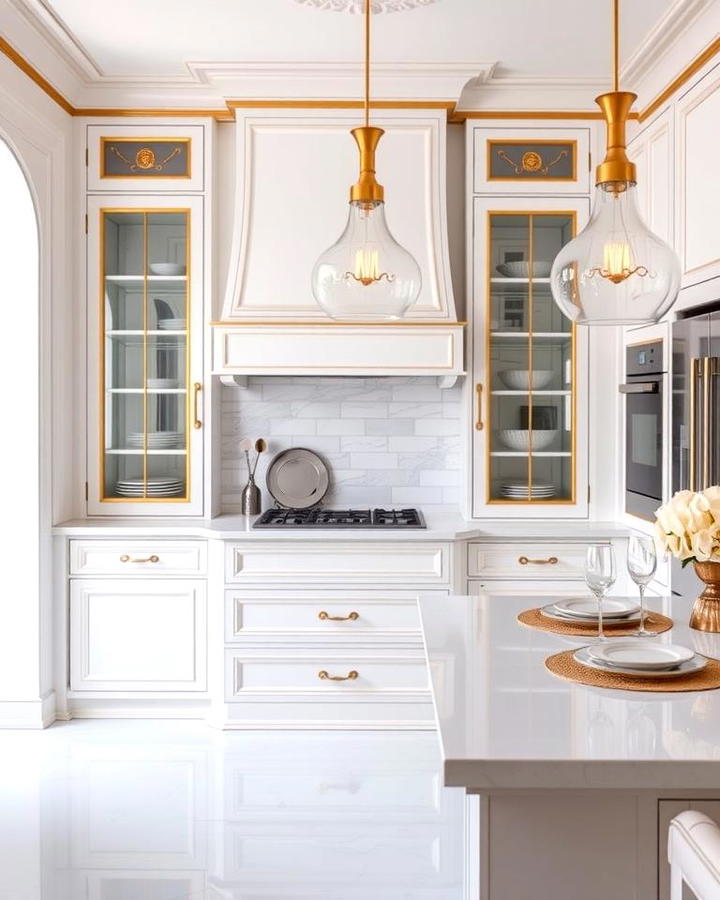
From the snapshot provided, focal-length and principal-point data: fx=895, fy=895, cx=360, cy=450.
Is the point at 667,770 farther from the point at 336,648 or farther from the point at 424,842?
the point at 336,648

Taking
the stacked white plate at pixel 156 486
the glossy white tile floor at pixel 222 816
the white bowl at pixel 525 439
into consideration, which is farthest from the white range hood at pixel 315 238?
the glossy white tile floor at pixel 222 816

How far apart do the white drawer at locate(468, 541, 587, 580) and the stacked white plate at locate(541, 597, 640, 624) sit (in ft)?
4.91

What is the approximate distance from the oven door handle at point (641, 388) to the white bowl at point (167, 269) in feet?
6.35

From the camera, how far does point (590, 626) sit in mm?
1982

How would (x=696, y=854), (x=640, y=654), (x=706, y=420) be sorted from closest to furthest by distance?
(x=696, y=854) → (x=640, y=654) → (x=706, y=420)

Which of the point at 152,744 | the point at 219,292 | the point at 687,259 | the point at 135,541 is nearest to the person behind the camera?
the point at 687,259

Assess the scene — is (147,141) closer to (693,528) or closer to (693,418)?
(693,418)

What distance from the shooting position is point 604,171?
166 centimetres

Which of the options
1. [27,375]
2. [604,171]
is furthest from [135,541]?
[604,171]

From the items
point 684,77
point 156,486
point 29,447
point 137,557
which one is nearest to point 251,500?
point 156,486

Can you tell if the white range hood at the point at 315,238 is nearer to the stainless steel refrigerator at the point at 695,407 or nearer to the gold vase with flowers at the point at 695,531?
the stainless steel refrigerator at the point at 695,407

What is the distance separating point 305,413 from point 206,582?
3.09 ft

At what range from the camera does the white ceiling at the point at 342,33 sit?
3.13m

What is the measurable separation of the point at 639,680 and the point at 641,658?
0.09 metres
